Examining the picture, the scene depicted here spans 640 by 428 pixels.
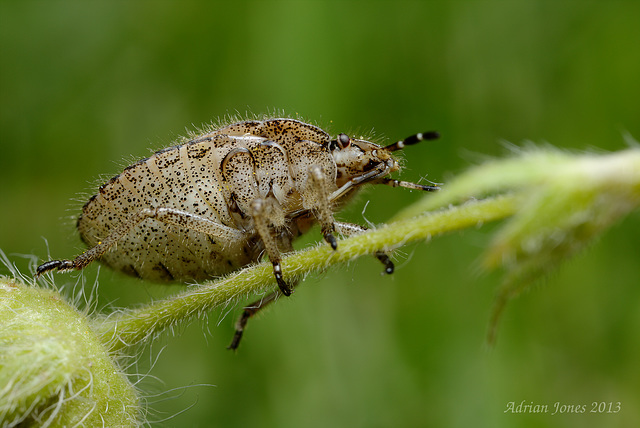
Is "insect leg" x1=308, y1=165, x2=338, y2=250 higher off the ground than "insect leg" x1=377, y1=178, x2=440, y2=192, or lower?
higher

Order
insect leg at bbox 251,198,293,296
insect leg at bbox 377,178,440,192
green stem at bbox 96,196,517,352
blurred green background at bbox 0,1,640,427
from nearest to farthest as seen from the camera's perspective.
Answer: green stem at bbox 96,196,517,352 < insect leg at bbox 251,198,293,296 < insect leg at bbox 377,178,440,192 < blurred green background at bbox 0,1,640,427

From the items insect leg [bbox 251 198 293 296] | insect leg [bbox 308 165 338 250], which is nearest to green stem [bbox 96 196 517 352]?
insect leg [bbox 251 198 293 296]

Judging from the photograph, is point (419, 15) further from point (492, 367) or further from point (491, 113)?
point (492, 367)

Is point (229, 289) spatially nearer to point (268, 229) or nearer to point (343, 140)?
point (268, 229)

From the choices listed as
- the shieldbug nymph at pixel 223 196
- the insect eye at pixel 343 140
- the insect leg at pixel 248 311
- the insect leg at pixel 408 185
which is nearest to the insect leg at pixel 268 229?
the shieldbug nymph at pixel 223 196

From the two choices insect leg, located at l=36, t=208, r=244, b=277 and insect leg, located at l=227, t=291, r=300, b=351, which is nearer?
insect leg, located at l=36, t=208, r=244, b=277

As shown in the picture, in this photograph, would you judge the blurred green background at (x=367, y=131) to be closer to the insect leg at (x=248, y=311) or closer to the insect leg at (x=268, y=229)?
the insect leg at (x=248, y=311)

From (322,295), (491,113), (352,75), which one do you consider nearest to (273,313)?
(322,295)

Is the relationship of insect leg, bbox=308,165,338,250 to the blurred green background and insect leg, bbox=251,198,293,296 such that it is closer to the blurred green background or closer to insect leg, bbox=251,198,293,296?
insect leg, bbox=251,198,293,296
